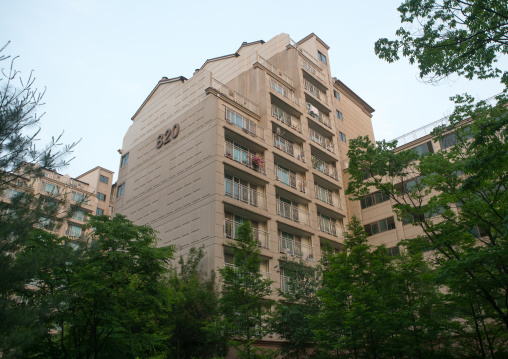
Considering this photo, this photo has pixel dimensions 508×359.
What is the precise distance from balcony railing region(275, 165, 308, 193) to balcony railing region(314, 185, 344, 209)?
1.82 metres

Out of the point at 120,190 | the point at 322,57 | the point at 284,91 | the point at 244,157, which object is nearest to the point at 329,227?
the point at 244,157

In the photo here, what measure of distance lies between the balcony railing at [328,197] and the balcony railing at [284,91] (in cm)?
770

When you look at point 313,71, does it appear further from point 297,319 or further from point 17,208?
point 17,208

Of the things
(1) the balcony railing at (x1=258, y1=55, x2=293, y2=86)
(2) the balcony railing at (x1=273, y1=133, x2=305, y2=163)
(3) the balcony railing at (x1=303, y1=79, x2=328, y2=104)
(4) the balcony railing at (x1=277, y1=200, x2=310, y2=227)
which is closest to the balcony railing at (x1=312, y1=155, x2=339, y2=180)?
(2) the balcony railing at (x1=273, y1=133, x2=305, y2=163)

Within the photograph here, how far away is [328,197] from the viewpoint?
3625cm

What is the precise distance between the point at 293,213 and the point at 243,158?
577cm

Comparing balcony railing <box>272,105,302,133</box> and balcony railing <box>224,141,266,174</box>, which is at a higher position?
balcony railing <box>272,105,302,133</box>

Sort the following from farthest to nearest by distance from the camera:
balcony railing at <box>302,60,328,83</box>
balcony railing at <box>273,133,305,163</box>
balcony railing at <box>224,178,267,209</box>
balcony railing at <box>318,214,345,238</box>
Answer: balcony railing at <box>302,60,328,83</box> < balcony railing at <box>318,214,345,238</box> < balcony railing at <box>273,133,305,163</box> < balcony railing at <box>224,178,267,209</box>

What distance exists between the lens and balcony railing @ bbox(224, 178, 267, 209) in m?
27.6

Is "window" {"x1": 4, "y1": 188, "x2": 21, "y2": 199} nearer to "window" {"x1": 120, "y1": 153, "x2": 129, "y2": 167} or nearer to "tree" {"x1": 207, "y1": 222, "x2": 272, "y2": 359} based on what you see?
"tree" {"x1": 207, "y1": 222, "x2": 272, "y2": 359}

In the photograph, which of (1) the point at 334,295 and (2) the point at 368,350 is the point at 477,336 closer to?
(2) the point at 368,350

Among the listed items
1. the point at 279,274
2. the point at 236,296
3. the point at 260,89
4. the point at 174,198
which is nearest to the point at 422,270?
the point at 236,296

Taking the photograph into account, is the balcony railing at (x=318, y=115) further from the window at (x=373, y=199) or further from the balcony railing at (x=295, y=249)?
the balcony railing at (x=295, y=249)

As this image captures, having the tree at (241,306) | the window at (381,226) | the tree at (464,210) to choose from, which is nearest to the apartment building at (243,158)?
the window at (381,226)
